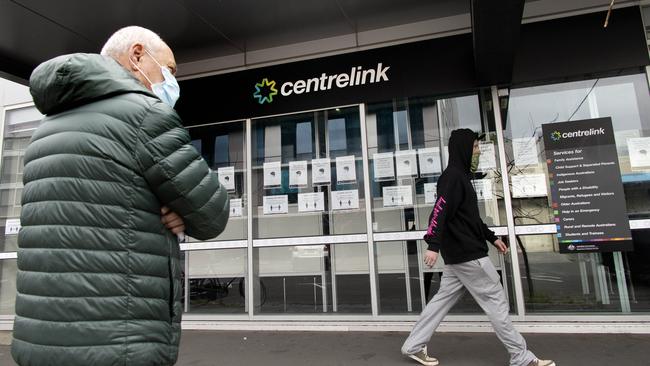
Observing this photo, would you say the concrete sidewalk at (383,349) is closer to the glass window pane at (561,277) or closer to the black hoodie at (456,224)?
the glass window pane at (561,277)

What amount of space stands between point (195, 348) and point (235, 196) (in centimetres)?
225

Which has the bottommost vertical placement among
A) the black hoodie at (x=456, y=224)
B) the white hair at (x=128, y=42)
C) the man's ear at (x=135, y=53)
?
the black hoodie at (x=456, y=224)

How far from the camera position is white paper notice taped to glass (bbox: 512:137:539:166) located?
17.5 ft

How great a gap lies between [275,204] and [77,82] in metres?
4.99

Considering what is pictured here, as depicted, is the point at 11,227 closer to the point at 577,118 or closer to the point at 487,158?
the point at 487,158

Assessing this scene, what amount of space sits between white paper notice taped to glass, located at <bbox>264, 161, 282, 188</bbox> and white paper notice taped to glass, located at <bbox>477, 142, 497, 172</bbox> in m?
2.72

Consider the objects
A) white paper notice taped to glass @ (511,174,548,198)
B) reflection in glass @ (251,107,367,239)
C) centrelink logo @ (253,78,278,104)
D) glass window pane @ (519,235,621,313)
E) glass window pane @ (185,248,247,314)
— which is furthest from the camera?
glass window pane @ (185,248,247,314)

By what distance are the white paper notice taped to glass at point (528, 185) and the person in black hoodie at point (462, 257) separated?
1.56m

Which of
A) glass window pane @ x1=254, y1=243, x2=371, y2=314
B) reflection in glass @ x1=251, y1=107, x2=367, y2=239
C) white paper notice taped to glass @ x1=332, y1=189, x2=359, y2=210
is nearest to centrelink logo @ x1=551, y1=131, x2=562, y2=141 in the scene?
reflection in glass @ x1=251, y1=107, x2=367, y2=239

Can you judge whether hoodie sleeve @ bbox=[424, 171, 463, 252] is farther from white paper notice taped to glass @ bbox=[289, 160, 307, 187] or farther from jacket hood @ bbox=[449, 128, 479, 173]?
white paper notice taped to glass @ bbox=[289, 160, 307, 187]

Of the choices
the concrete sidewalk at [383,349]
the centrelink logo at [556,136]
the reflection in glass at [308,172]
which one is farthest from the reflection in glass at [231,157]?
the centrelink logo at [556,136]

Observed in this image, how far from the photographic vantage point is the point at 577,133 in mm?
5113

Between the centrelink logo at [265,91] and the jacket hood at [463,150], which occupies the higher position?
the centrelink logo at [265,91]

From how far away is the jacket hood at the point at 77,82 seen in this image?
1.43 m
